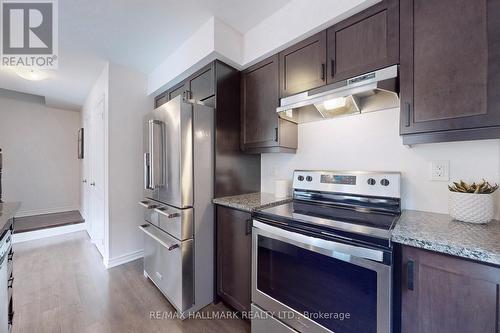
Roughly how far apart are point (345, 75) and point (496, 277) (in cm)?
121

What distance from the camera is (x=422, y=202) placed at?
1.34m

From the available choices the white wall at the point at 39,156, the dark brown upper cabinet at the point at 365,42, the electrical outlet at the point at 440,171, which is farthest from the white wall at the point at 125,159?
the white wall at the point at 39,156

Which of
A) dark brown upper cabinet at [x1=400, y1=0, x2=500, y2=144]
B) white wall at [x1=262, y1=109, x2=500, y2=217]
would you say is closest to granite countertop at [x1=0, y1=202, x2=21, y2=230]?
white wall at [x1=262, y1=109, x2=500, y2=217]

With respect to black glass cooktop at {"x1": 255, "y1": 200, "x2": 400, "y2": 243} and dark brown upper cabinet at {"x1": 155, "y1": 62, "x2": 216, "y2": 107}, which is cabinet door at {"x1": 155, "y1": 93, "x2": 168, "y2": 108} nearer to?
dark brown upper cabinet at {"x1": 155, "y1": 62, "x2": 216, "y2": 107}

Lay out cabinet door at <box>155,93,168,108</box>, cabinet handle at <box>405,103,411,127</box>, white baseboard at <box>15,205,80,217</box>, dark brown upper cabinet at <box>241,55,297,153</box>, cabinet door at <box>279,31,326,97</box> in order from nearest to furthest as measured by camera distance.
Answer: cabinet handle at <box>405,103,411,127</box>, cabinet door at <box>279,31,326,97</box>, dark brown upper cabinet at <box>241,55,297,153</box>, cabinet door at <box>155,93,168,108</box>, white baseboard at <box>15,205,80,217</box>

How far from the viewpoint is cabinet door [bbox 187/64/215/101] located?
199cm

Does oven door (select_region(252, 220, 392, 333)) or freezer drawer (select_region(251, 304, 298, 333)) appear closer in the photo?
oven door (select_region(252, 220, 392, 333))

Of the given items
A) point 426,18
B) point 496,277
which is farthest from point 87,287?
point 426,18

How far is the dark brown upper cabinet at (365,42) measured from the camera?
47.9 inches

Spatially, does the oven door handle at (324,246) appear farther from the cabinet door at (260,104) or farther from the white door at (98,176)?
the white door at (98,176)

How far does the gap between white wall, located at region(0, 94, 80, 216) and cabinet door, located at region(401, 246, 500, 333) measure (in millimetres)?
6262

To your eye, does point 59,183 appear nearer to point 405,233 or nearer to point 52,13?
point 52,13

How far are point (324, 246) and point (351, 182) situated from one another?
25.5 inches

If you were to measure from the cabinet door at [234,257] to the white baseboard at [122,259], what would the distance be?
5.09 feet
